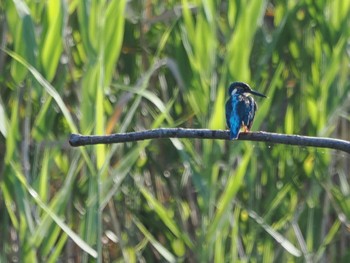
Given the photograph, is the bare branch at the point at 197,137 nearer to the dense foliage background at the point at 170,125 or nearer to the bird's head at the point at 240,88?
the bird's head at the point at 240,88

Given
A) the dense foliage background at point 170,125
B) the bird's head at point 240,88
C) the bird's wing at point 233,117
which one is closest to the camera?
the bird's wing at point 233,117

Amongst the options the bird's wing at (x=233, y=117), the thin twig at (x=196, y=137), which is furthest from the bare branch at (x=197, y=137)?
the bird's wing at (x=233, y=117)

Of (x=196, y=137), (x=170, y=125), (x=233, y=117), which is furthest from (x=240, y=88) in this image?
(x=196, y=137)

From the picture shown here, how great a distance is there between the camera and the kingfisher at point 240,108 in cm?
218

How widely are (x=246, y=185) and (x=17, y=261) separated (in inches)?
30.3

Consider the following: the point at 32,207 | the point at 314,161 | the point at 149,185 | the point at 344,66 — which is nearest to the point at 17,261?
the point at 32,207

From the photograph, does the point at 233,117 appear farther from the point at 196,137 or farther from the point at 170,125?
the point at 196,137

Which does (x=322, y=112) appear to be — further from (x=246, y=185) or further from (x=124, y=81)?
(x=124, y=81)

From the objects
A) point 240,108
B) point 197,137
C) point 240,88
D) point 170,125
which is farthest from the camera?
point 170,125

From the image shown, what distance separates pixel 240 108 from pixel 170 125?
0.51m

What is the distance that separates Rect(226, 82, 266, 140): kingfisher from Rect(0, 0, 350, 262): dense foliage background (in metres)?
0.33

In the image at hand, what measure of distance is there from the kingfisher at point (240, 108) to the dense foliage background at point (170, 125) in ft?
1.09

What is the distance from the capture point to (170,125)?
2785 mm

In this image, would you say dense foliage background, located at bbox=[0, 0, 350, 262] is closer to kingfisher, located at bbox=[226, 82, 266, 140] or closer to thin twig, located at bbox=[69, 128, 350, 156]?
kingfisher, located at bbox=[226, 82, 266, 140]
